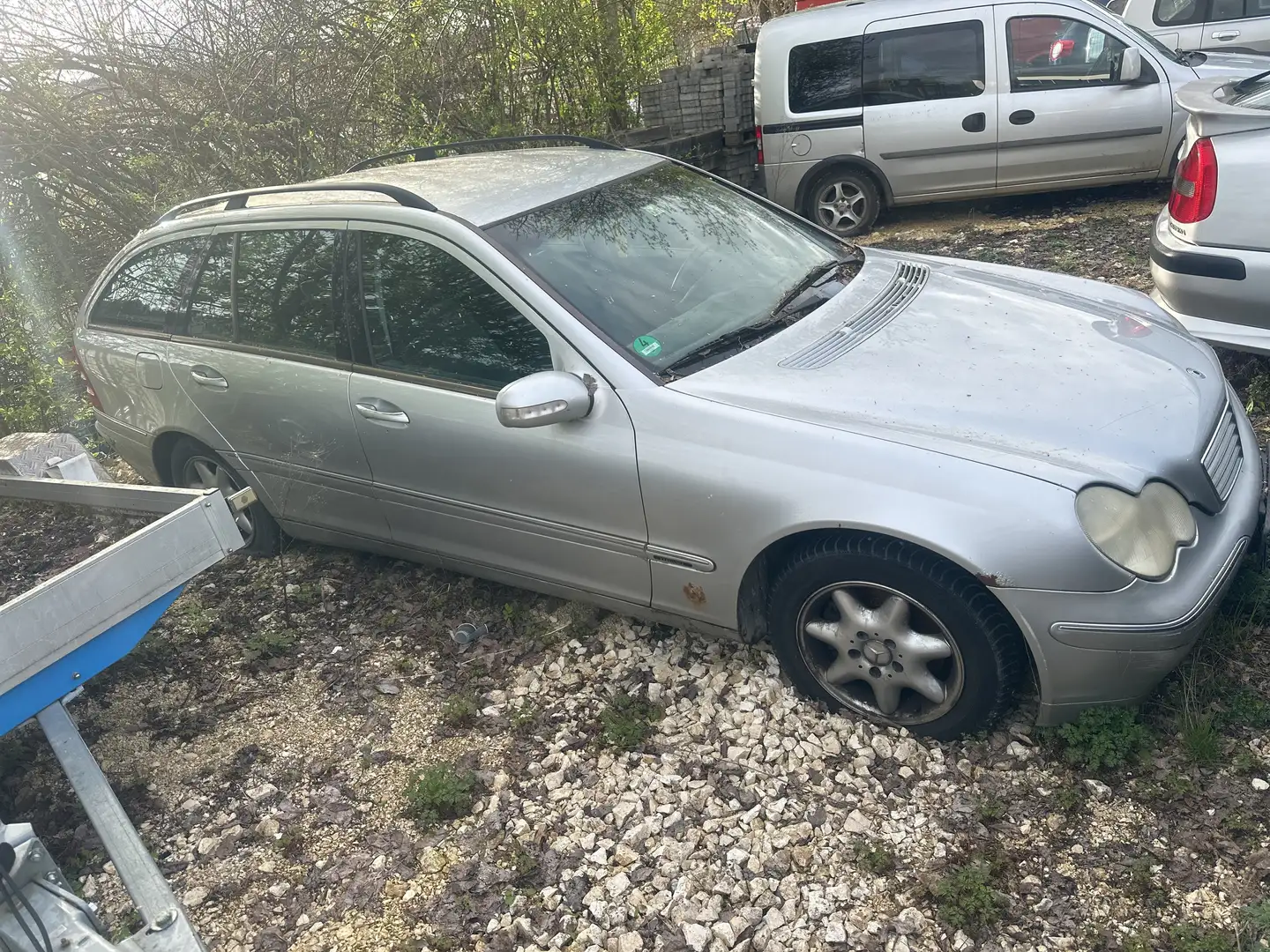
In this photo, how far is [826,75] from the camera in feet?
26.3

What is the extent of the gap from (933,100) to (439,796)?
679 centimetres

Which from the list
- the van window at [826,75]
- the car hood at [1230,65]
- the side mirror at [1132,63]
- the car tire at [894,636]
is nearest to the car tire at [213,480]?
the car tire at [894,636]

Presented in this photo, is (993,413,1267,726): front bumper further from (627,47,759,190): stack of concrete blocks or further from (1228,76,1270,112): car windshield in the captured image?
(627,47,759,190): stack of concrete blocks

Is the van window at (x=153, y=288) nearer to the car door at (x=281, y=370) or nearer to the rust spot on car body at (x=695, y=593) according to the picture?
the car door at (x=281, y=370)

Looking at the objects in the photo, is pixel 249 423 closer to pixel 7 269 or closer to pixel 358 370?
pixel 358 370

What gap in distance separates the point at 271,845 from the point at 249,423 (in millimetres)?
1754

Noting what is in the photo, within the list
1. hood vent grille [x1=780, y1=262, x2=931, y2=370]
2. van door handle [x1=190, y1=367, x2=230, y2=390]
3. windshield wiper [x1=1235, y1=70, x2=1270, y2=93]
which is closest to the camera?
A: hood vent grille [x1=780, y1=262, x2=931, y2=370]

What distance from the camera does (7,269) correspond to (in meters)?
7.55

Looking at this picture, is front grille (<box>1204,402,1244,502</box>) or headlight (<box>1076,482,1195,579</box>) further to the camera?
front grille (<box>1204,402,1244,502</box>)

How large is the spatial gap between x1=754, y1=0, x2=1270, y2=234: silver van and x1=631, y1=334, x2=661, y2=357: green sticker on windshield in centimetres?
556

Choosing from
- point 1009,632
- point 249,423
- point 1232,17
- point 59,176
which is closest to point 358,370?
point 249,423

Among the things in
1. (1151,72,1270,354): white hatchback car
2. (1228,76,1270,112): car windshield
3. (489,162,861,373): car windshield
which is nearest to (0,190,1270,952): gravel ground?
(489,162,861,373): car windshield

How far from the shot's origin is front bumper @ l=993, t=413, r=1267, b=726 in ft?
8.39

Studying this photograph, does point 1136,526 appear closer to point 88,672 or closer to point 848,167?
point 88,672
